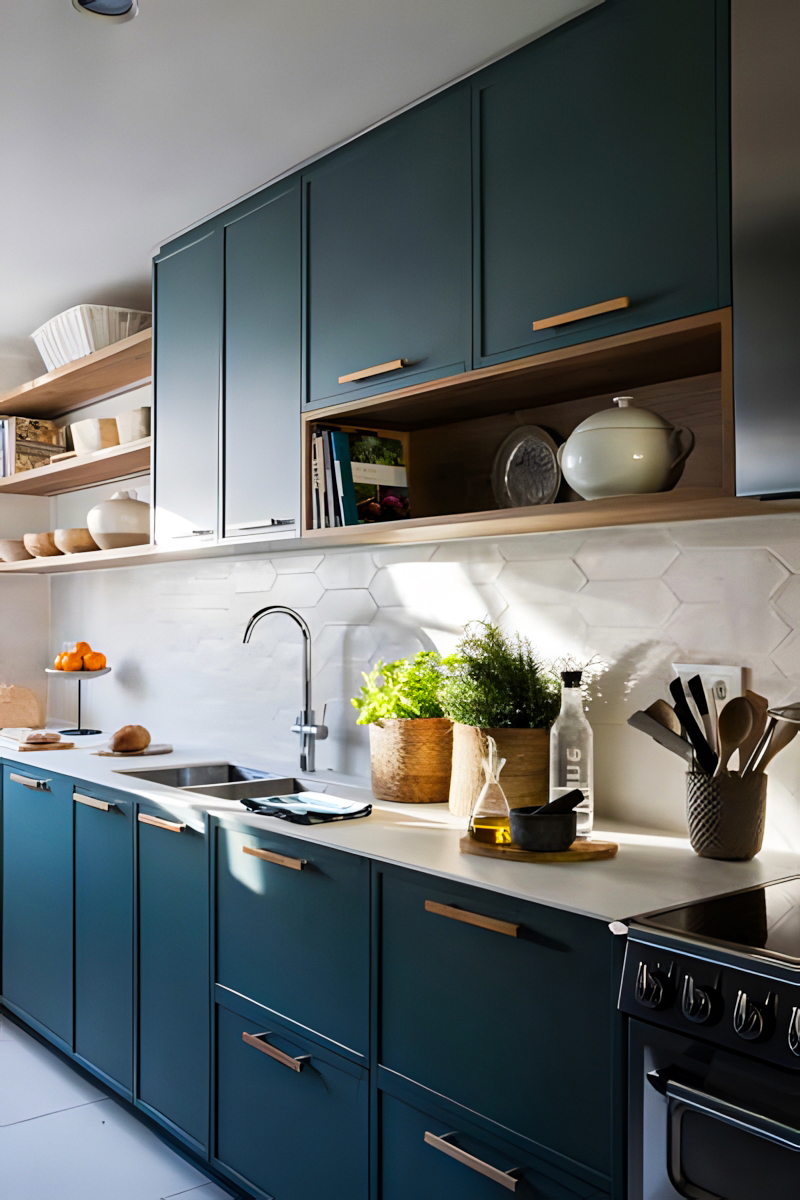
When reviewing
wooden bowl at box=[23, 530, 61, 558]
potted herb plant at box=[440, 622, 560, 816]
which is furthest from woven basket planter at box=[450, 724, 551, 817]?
wooden bowl at box=[23, 530, 61, 558]

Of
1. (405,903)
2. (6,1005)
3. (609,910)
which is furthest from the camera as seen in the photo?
(6,1005)

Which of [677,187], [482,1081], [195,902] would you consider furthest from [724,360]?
[195,902]

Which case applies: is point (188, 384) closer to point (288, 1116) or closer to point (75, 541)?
point (75, 541)

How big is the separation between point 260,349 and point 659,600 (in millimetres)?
1302

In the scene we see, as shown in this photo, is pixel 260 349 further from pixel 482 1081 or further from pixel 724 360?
pixel 482 1081

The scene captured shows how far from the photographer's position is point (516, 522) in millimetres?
2217

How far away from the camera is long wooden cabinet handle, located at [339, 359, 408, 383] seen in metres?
2.31

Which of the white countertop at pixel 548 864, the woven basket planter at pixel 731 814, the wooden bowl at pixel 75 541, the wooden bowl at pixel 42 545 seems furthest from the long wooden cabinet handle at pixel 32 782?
the woven basket planter at pixel 731 814

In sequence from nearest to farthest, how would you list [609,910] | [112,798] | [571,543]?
[609,910] < [571,543] < [112,798]

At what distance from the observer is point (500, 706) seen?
7.43 feet

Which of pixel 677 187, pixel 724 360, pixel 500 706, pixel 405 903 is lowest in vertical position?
pixel 405 903

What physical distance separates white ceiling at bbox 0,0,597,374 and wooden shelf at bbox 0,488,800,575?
3.14 feet

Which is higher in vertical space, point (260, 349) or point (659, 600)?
point (260, 349)

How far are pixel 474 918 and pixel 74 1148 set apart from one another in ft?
5.00
